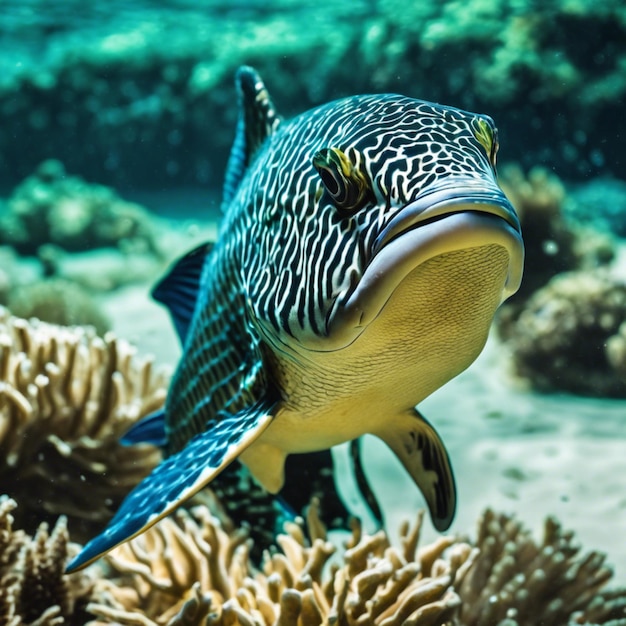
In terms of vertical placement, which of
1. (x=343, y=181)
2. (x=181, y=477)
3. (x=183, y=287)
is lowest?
(x=181, y=477)

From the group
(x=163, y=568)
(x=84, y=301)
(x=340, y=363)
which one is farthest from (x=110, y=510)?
(x=84, y=301)

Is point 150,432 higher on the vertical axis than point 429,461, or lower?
higher

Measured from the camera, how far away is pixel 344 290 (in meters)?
1.63

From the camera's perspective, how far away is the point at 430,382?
2.04m

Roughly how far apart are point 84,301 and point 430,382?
6.92m

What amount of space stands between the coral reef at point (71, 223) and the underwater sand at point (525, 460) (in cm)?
802

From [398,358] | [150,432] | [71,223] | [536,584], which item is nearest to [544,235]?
[536,584]

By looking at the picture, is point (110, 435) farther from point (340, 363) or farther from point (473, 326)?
point (473, 326)

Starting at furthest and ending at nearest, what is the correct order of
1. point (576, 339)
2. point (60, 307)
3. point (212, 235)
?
point (212, 235) < point (60, 307) < point (576, 339)

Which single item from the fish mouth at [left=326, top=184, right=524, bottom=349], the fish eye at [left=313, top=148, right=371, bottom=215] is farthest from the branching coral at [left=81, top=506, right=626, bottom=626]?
the fish eye at [left=313, top=148, right=371, bottom=215]

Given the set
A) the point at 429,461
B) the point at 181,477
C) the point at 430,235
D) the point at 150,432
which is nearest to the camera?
the point at 430,235

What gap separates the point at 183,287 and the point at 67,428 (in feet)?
3.81

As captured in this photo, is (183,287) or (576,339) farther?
(576,339)

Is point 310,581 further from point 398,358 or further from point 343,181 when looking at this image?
point 343,181
